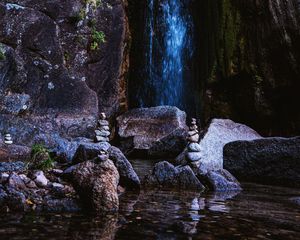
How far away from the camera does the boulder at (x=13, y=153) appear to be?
8.06 meters

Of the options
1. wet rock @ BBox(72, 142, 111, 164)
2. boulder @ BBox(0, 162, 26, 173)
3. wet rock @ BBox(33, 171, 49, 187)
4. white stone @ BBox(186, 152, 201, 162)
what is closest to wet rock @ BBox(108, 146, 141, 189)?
wet rock @ BBox(72, 142, 111, 164)

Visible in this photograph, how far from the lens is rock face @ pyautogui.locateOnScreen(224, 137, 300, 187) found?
7.60m

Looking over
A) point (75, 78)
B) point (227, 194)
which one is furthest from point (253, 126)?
point (227, 194)

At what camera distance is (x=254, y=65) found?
12492mm

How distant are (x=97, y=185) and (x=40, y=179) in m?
1.00

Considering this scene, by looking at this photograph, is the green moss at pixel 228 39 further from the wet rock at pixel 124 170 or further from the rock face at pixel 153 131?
the wet rock at pixel 124 170

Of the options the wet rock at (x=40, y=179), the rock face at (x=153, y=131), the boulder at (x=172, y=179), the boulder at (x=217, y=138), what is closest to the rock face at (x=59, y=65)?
the rock face at (x=153, y=131)

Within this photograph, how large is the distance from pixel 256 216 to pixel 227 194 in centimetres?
162

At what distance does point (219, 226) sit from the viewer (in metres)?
3.81

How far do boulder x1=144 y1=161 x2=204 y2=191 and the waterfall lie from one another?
9080 millimetres

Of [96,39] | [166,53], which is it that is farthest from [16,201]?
[166,53]

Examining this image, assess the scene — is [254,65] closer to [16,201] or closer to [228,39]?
[228,39]

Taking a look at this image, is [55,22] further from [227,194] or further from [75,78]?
[227,194]

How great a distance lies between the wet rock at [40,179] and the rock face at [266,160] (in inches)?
177
